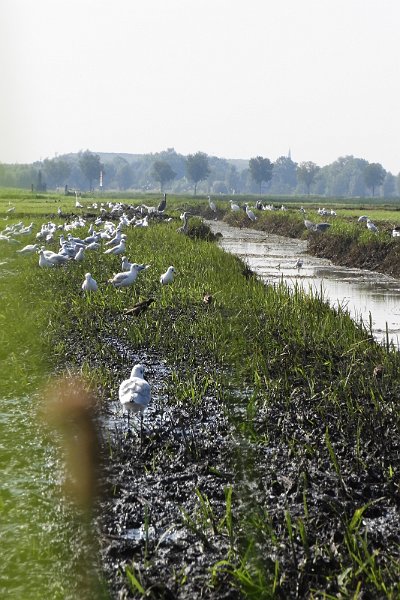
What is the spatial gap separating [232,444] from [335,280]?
50.8 ft

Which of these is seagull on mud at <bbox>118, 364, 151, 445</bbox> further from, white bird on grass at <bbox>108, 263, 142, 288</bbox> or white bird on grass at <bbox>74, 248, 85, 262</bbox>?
white bird on grass at <bbox>74, 248, 85, 262</bbox>

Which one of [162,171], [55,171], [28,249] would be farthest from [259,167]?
[28,249]

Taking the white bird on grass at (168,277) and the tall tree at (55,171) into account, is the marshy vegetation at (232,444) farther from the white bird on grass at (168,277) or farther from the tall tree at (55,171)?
the tall tree at (55,171)

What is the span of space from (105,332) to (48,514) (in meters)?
6.37

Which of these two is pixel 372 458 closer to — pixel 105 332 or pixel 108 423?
pixel 108 423

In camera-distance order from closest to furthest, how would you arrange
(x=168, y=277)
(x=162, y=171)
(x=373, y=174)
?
(x=168, y=277)
(x=162, y=171)
(x=373, y=174)

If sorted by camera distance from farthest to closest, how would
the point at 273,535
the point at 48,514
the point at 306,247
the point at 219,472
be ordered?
the point at 306,247
the point at 219,472
the point at 48,514
the point at 273,535

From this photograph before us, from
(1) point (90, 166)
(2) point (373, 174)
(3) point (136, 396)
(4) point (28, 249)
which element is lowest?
(2) point (373, 174)

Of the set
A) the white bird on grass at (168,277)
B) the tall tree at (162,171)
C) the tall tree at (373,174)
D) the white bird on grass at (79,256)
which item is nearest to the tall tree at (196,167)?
the tall tree at (162,171)

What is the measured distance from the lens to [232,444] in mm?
7449

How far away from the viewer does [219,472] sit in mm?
6719

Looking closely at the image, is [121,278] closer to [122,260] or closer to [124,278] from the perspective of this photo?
[124,278]

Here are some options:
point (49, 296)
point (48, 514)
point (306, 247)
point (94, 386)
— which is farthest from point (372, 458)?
point (306, 247)

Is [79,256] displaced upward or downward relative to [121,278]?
downward
